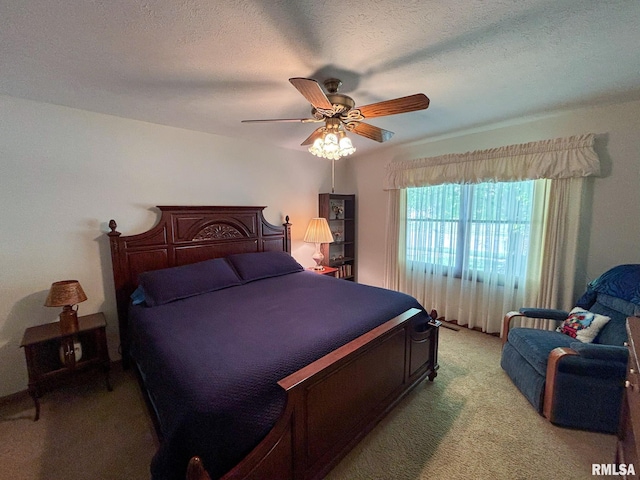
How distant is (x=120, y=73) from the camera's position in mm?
1687

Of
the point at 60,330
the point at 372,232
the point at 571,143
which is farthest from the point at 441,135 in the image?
the point at 60,330

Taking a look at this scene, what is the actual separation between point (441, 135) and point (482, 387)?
2.73 meters

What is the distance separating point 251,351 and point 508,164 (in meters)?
3.05

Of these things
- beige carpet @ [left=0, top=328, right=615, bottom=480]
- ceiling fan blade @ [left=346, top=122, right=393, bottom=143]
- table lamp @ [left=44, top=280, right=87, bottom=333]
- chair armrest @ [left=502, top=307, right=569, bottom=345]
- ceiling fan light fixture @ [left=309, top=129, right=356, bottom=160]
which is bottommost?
beige carpet @ [left=0, top=328, right=615, bottom=480]

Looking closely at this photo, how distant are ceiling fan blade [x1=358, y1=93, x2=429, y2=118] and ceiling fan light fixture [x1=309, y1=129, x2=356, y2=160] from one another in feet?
0.72

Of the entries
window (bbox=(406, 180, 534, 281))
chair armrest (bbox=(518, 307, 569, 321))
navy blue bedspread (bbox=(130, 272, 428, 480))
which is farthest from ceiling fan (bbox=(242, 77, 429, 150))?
chair armrest (bbox=(518, 307, 569, 321))

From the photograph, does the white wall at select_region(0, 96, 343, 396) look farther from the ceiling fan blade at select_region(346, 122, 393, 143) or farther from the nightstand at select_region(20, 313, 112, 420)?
the ceiling fan blade at select_region(346, 122, 393, 143)

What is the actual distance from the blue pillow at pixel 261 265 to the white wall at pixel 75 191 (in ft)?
2.58

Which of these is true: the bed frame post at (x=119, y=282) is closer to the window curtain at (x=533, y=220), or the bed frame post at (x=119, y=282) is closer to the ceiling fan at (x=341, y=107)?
the ceiling fan at (x=341, y=107)

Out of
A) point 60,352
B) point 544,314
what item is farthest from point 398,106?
point 60,352

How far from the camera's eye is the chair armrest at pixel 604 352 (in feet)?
5.44

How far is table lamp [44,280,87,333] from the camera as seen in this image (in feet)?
6.49

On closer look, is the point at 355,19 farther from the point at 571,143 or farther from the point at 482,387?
the point at 482,387

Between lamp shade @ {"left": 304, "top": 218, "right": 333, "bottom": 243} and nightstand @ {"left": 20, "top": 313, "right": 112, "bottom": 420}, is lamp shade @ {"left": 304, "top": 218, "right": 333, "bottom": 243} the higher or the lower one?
the higher one
